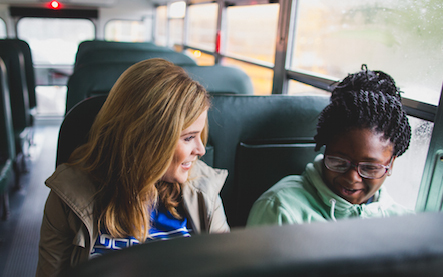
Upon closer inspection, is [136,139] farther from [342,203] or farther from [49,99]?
[49,99]

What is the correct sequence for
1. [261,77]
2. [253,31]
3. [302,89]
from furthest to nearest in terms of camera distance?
[253,31] → [261,77] → [302,89]

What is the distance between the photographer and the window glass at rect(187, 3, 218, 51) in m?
4.24

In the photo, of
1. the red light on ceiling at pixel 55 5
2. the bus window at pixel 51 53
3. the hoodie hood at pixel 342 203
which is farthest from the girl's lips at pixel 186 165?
the red light on ceiling at pixel 55 5

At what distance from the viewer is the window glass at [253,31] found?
108 inches

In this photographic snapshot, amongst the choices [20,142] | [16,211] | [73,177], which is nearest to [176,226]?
[73,177]

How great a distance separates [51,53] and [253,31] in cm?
396

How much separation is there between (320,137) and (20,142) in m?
3.08

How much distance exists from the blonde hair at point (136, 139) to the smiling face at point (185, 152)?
0.10 ft

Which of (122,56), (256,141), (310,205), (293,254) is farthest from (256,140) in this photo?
(122,56)

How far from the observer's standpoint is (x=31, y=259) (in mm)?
2271

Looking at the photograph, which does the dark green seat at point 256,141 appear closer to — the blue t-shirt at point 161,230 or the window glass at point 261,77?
the blue t-shirt at point 161,230

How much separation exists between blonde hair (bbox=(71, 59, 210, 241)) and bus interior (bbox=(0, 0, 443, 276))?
0.61ft

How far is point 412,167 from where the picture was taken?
142 cm

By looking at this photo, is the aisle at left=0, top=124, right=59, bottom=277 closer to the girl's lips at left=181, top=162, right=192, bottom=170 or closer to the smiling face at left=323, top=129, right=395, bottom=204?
the girl's lips at left=181, top=162, right=192, bottom=170
